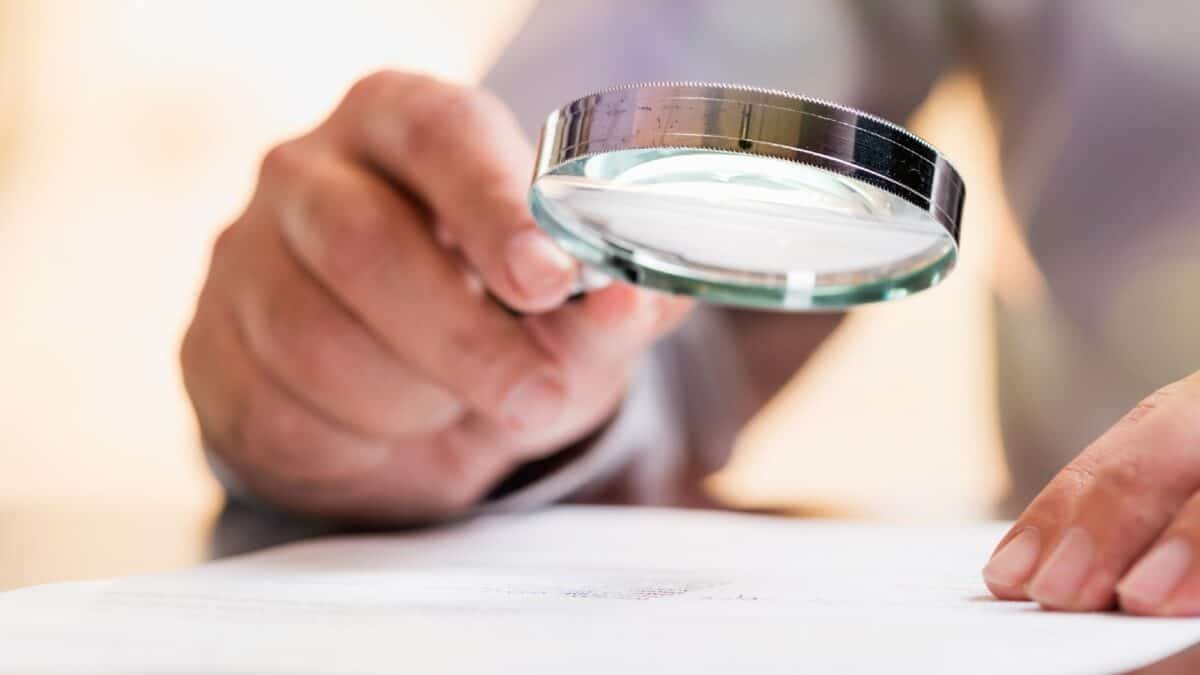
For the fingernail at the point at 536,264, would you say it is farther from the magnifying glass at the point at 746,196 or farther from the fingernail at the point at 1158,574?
the fingernail at the point at 1158,574

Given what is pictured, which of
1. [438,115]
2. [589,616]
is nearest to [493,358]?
[438,115]

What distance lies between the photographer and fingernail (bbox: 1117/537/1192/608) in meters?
0.34

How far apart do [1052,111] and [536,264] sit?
731 millimetres

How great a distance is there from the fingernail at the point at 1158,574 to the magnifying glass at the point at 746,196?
14 centimetres

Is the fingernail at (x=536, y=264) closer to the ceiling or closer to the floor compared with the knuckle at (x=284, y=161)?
closer to the floor

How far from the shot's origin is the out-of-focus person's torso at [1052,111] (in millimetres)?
963

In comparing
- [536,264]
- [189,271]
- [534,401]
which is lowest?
[189,271]

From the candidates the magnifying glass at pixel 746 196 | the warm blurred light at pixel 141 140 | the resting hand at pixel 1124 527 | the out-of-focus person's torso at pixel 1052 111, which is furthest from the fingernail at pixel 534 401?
the warm blurred light at pixel 141 140

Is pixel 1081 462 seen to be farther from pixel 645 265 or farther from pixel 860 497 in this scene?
pixel 860 497

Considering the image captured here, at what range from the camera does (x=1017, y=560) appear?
1.28 feet

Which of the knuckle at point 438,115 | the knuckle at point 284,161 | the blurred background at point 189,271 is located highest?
the knuckle at point 438,115

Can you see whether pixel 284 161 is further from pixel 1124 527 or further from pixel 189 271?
pixel 189 271

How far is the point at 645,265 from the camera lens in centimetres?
53

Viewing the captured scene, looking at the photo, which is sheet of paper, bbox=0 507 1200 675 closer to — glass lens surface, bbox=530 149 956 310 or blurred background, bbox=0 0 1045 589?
glass lens surface, bbox=530 149 956 310
